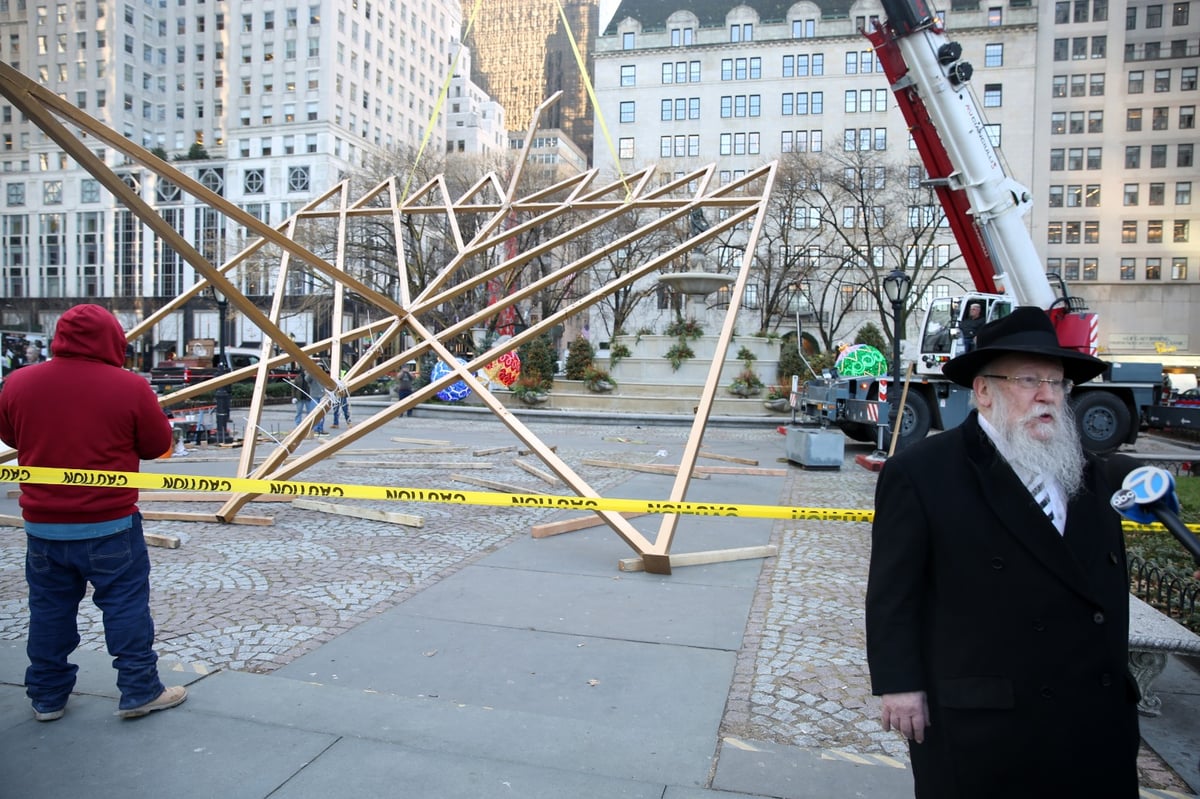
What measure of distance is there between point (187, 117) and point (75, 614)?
291ft

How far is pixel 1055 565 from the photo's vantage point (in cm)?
220

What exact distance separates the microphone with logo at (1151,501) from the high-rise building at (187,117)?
225ft

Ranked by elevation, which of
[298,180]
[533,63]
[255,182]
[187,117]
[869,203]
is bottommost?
[869,203]

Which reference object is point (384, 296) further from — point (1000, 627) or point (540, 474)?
point (1000, 627)

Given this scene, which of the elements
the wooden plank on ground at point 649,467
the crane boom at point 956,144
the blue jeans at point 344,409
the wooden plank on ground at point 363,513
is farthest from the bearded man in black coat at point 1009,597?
the crane boom at point 956,144

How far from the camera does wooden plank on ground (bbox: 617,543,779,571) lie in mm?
7043

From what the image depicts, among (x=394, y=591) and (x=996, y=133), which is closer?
(x=394, y=591)

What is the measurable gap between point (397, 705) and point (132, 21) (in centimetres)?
9118

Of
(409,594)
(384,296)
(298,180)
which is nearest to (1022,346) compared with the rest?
(409,594)

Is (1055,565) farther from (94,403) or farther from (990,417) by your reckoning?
(94,403)

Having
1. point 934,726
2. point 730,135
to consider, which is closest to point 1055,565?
point 934,726

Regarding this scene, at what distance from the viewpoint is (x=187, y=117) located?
78312 millimetres

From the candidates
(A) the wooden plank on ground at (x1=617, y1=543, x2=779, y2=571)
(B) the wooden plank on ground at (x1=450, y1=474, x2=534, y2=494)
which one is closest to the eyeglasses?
(A) the wooden plank on ground at (x1=617, y1=543, x2=779, y2=571)

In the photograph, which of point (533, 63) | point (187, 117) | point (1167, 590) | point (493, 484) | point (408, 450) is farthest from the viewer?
point (533, 63)
